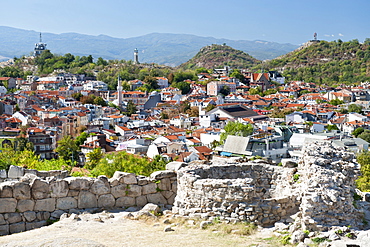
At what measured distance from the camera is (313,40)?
6698 inches

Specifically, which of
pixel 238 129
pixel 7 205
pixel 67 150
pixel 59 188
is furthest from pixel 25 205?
pixel 238 129

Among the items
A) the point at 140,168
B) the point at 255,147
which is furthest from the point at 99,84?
the point at 140,168

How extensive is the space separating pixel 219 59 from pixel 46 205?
17389cm

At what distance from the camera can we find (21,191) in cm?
798

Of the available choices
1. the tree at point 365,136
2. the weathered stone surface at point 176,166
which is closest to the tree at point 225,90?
the tree at point 365,136

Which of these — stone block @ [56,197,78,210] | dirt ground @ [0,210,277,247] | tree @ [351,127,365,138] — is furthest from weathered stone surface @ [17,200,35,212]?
tree @ [351,127,365,138]

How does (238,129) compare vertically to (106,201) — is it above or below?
below

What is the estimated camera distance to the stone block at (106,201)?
8.65m

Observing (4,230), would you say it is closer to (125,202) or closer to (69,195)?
(69,195)

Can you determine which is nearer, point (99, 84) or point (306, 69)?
point (99, 84)

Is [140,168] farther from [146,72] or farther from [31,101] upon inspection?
[146,72]

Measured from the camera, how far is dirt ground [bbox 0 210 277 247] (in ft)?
21.6

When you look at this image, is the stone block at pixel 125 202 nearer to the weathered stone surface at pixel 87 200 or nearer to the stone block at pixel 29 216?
the weathered stone surface at pixel 87 200

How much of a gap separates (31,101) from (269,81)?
204 ft
